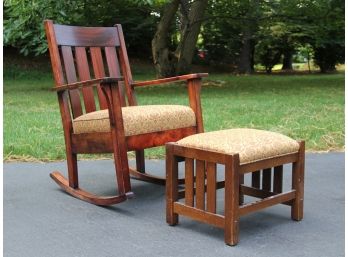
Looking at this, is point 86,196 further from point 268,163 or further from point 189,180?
point 268,163

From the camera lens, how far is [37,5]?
745cm

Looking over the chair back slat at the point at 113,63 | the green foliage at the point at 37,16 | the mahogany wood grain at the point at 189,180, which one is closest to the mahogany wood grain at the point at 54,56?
the chair back slat at the point at 113,63

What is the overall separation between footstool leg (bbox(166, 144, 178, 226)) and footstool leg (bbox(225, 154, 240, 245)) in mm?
310

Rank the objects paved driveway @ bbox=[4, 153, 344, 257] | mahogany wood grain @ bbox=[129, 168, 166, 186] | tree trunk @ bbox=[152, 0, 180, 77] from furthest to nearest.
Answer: tree trunk @ bbox=[152, 0, 180, 77] < mahogany wood grain @ bbox=[129, 168, 166, 186] < paved driveway @ bbox=[4, 153, 344, 257]

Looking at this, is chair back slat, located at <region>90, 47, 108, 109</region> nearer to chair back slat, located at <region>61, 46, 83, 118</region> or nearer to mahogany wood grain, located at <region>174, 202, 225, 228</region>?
chair back slat, located at <region>61, 46, 83, 118</region>

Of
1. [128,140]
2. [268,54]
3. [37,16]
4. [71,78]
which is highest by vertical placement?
[37,16]

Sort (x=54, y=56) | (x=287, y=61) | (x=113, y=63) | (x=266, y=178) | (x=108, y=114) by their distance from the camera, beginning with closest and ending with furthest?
1. (x=266, y=178)
2. (x=108, y=114)
3. (x=54, y=56)
4. (x=113, y=63)
5. (x=287, y=61)

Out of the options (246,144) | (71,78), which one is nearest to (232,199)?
(246,144)

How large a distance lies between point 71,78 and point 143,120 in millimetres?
613

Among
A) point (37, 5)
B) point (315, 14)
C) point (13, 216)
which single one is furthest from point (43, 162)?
point (315, 14)

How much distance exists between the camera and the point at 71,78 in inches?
124

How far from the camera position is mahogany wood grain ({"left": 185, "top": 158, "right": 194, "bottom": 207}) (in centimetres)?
239

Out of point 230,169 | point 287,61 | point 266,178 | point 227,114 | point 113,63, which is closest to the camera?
point 230,169

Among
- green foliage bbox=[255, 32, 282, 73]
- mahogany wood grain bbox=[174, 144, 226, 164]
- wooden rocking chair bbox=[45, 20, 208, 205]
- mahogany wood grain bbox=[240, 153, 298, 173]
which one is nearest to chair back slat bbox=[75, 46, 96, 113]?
wooden rocking chair bbox=[45, 20, 208, 205]
